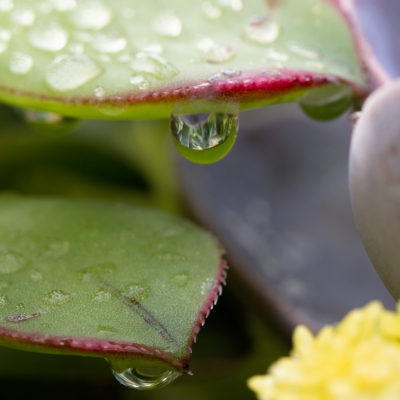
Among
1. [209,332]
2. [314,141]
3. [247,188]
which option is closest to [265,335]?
[209,332]

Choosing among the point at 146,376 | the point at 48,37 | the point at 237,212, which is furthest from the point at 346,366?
the point at 237,212

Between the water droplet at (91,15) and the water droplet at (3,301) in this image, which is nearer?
the water droplet at (3,301)

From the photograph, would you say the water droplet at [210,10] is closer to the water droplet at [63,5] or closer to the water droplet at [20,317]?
the water droplet at [63,5]

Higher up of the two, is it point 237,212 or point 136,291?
point 237,212

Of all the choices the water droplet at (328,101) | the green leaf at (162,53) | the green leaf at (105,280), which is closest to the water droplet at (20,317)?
the green leaf at (105,280)

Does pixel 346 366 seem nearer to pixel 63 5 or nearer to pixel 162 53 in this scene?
pixel 162 53

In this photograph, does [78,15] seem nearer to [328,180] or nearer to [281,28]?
[281,28]
